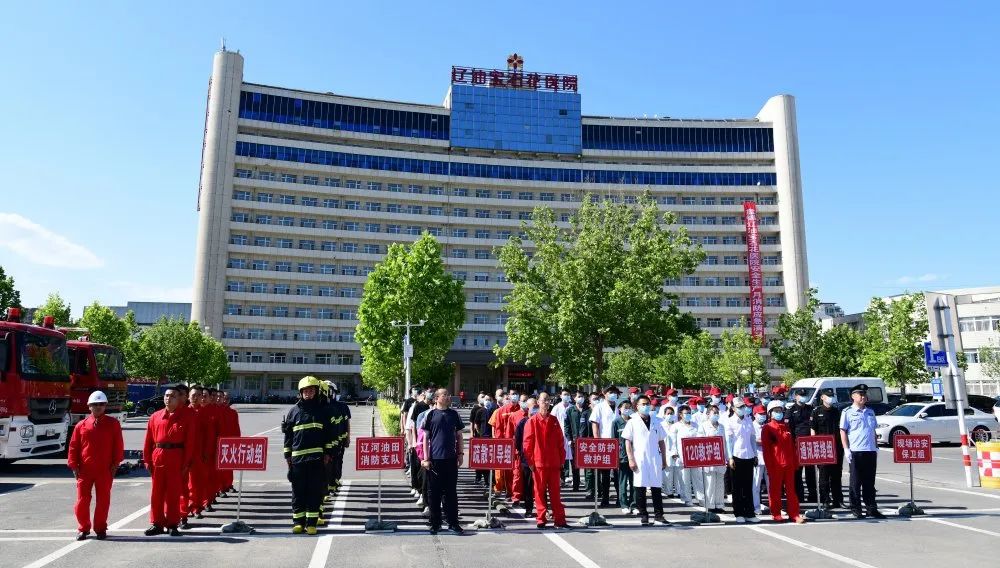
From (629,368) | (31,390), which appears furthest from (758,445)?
(629,368)

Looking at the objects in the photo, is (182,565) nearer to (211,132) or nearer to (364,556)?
(364,556)

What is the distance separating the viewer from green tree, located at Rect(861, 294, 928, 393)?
128 ft

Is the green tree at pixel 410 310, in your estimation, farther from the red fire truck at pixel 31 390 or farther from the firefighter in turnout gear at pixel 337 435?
the firefighter in turnout gear at pixel 337 435

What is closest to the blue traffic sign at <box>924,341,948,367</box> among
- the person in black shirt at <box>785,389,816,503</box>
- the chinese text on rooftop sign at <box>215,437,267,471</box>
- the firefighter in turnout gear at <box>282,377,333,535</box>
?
the person in black shirt at <box>785,389,816,503</box>

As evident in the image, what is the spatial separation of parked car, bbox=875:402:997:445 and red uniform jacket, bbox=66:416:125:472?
74.5 feet

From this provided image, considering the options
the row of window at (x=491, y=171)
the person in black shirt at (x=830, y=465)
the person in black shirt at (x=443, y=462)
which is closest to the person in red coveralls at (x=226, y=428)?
the person in black shirt at (x=443, y=462)

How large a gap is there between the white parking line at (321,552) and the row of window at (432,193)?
61.8 m

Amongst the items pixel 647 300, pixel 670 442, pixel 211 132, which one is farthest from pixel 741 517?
pixel 211 132

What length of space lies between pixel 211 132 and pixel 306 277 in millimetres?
18193

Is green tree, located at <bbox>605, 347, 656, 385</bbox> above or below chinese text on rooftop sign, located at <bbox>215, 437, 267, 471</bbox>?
above

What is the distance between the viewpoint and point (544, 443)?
9.39 meters

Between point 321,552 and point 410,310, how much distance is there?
29.9m

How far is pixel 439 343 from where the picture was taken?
125 ft

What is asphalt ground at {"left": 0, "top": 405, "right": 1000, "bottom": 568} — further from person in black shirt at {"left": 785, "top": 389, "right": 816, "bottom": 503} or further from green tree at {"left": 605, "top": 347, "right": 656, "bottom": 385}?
green tree at {"left": 605, "top": 347, "right": 656, "bottom": 385}
